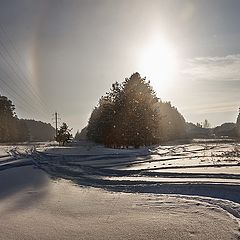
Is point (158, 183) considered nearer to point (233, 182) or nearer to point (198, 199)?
point (233, 182)

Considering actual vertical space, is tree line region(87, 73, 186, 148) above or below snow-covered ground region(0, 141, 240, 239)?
above

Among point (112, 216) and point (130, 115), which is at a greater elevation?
point (130, 115)

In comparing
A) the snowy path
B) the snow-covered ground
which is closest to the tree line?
the snow-covered ground

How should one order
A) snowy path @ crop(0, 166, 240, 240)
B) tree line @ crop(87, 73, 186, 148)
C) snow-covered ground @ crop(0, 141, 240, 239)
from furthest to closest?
1. tree line @ crop(87, 73, 186, 148)
2. snow-covered ground @ crop(0, 141, 240, 239)
3. snowy path @ crop(0, 166, 240, 240)

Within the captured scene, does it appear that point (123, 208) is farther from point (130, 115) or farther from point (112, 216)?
point (130, 115)

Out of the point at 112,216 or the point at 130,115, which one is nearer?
the point at 112,216

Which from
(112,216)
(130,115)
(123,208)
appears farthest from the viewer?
(130,115)

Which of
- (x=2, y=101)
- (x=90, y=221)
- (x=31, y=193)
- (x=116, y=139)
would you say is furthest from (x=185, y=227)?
(x=2, y=101)

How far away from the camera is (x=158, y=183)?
1338 centimetres

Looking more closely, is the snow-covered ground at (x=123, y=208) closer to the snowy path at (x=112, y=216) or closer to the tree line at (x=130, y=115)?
the snowy path at (x=112, y=216)

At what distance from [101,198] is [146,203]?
1.66 meters

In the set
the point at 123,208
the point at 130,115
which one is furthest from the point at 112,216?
the point at 130,115

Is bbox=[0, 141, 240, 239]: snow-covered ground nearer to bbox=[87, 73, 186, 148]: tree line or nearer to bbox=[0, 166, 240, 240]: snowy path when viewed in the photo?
bbox=[0, 166, 240, 240]: snowy path

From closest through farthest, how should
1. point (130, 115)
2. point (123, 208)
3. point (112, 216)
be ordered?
point (112, 216)
point (123, 208)
point (130, 115)
